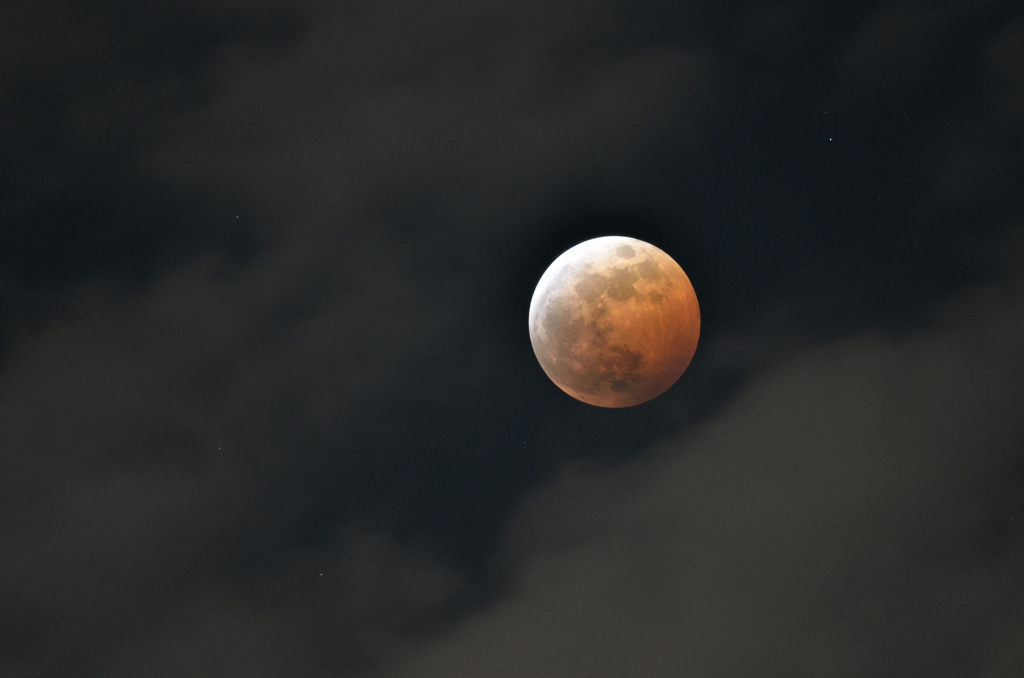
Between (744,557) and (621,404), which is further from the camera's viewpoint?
(744,557)

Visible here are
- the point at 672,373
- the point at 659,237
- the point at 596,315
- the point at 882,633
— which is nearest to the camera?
the point at 596,315

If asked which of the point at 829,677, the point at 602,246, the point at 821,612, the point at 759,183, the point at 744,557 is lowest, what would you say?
the point at 829,677

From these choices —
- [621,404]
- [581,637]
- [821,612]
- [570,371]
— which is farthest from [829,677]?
[570,371]

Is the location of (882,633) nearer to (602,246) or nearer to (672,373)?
(672,373)

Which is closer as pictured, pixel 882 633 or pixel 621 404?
pixel 621 404

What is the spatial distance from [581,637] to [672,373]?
5694mm

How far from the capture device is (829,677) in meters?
10.4

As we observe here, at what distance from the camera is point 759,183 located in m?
9.95

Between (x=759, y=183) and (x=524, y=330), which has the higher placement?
(x=759, y=183)

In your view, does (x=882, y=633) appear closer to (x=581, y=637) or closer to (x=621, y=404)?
(x=581, y=637)

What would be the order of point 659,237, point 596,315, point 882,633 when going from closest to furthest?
point 596,315, point 659,237, point 882,633

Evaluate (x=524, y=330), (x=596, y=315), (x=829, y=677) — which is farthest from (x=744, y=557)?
(x=596, y=315)

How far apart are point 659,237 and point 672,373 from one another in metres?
3.18

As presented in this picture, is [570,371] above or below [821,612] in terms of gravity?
above
